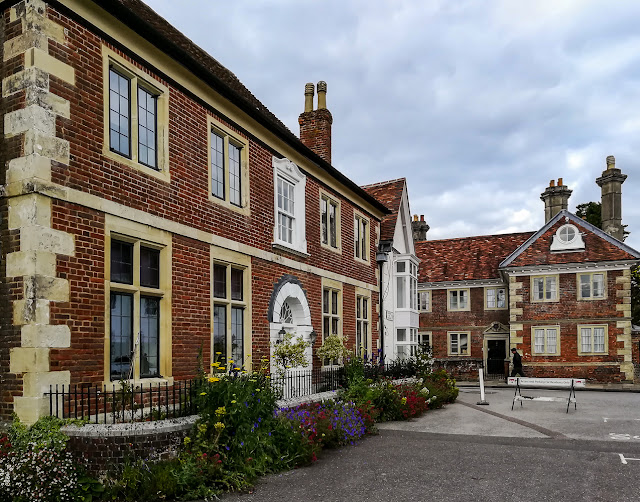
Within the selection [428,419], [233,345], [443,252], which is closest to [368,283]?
[428,419]

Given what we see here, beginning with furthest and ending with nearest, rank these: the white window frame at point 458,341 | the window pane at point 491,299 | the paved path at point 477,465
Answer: the white window frame at point 458,341 → the window pane at point 491,299 → the paved path at point 477,465

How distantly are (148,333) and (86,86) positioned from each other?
3.89 metres

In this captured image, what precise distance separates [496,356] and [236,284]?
25310mm

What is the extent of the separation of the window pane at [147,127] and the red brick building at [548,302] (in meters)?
25.1

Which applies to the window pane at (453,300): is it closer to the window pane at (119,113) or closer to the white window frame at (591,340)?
the white window frame at (591,340)

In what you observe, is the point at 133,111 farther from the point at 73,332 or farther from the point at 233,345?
the point at 233,345

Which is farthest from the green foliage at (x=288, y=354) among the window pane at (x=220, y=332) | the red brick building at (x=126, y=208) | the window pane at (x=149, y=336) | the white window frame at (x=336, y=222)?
the white window frame at (x=336, y=222)

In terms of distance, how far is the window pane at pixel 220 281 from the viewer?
11.4 meters

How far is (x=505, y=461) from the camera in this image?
9.12 m

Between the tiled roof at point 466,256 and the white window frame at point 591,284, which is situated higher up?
the tiled roof at point 466,256

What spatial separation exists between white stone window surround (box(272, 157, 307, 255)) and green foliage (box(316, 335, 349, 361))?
2.62 m

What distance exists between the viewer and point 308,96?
804 inches

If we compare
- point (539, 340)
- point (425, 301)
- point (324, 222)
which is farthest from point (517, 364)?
point (324, 222)

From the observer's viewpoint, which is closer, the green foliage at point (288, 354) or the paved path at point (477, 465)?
the paved path at point (477, 465)
